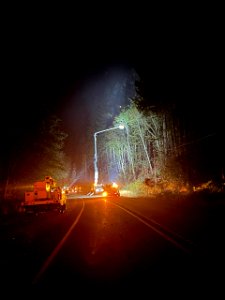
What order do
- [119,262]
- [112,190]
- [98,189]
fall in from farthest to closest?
[98,189], [112,190], [119,262]

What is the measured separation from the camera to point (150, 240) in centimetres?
1102

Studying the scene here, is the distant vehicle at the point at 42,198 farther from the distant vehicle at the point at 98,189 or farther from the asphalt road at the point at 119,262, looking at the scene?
the distant vehicle at the point at 98,189

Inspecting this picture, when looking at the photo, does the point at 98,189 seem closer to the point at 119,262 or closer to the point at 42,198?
the point at 42,198

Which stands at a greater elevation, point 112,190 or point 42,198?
point 112,190

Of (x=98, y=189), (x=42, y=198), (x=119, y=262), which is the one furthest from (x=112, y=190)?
(x=119, y=262)

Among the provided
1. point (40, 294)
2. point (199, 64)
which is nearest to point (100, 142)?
point (199, 64)

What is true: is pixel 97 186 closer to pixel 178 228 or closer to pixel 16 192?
pixel 16 192

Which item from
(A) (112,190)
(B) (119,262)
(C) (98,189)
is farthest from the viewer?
(C) (98,189)

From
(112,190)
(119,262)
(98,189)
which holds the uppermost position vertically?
(98,189)

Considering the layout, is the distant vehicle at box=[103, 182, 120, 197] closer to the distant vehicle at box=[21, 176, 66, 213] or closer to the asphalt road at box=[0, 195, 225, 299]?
the distant vehicle at box=[21, 176, 66, 213]

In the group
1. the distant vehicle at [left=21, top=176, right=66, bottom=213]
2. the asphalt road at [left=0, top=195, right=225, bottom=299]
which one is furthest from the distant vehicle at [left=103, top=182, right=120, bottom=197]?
the asphalt road at [left=0, top=195, right=225, bottom=299]

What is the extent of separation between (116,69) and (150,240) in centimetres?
5737

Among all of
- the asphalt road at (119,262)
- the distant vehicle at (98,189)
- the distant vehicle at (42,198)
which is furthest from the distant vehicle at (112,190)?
the asphalt road at (119,262)

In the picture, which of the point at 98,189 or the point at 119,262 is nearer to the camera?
the point at 119,262
